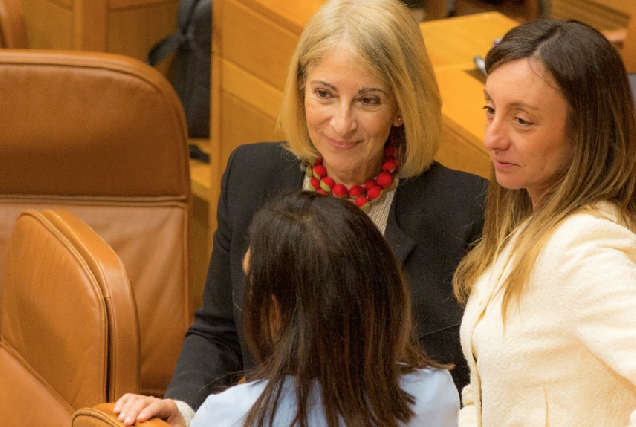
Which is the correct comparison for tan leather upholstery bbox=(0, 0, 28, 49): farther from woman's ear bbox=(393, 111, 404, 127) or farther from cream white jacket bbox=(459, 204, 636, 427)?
cream white jacket bbox=(459, 204, 636, 427)

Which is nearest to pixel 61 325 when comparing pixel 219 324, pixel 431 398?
pixel 219 324

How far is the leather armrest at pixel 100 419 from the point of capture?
4.03ft

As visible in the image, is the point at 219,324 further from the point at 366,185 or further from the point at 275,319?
the point at 275,319

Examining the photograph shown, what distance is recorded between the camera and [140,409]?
1.29m

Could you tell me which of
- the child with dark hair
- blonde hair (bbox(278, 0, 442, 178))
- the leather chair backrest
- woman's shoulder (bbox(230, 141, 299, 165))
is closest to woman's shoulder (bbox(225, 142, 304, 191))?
woman's shoulder (bbox(230, 141, 299, 165))

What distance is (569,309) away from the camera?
1.22 meters

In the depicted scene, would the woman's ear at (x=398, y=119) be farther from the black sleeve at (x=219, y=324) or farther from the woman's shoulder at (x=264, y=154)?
the black sleeve at (x=219, y=324)

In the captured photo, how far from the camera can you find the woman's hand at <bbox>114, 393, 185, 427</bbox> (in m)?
1.26

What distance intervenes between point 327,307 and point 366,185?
2.11ft

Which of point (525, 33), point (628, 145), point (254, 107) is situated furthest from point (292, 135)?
point (254, 107)

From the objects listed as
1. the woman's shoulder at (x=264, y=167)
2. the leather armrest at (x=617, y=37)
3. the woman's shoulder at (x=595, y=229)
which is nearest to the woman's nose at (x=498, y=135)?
the woman's shoulder at (x=595, y=229)

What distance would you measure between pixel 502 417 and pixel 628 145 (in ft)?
1.29

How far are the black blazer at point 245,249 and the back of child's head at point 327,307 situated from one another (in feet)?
1.72

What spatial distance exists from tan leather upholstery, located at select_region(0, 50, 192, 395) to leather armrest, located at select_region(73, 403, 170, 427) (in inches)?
32.4
